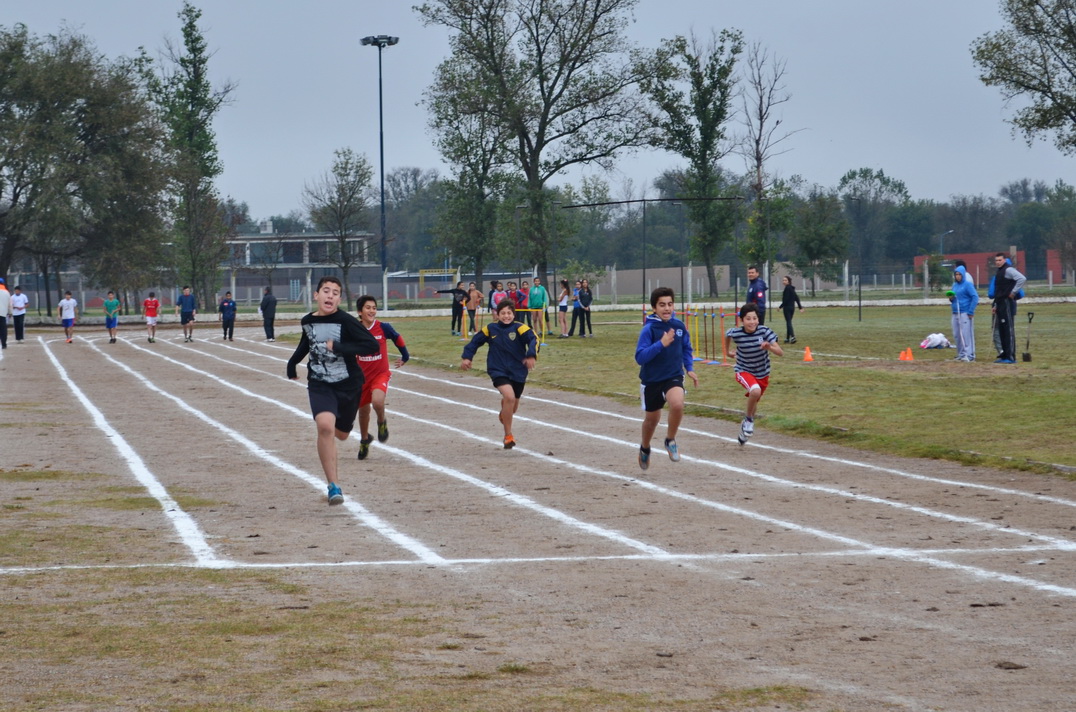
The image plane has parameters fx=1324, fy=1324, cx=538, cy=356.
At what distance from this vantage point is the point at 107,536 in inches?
364

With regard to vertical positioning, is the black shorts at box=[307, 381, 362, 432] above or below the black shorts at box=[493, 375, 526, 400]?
above

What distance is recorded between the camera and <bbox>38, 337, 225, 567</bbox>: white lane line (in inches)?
335

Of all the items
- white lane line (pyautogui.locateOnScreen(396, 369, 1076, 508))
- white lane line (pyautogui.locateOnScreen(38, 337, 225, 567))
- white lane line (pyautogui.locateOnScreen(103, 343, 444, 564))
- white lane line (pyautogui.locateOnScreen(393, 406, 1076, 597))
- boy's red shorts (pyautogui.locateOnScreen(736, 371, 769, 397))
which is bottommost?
white lane line (pyautogui.locateOnScreen(396, 369, 1076, 508))

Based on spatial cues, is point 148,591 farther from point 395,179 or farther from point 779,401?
point 395,179

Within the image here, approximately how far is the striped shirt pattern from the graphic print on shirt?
19.8ft

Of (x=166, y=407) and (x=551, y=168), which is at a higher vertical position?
(x=551, y=168)

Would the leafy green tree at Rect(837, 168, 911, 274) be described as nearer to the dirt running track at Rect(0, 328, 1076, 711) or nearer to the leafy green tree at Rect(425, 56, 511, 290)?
the leafy green tree at Rect(425, 56, 511, 290)

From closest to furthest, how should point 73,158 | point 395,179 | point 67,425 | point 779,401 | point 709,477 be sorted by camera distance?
point 709,477 → point 67,425 → point 779,401 → point 73,158 → point 395,179

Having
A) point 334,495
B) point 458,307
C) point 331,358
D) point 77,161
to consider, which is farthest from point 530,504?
point 77,161

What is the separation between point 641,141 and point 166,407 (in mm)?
47508

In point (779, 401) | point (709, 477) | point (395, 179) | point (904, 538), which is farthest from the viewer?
point (395, 179)

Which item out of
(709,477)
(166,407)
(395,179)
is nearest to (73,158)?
(166,407)

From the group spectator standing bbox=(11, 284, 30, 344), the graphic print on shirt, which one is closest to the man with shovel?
the graphic print on shirt

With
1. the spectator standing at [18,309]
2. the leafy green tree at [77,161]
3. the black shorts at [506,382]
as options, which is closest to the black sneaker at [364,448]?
the black shorts at [506,382]
